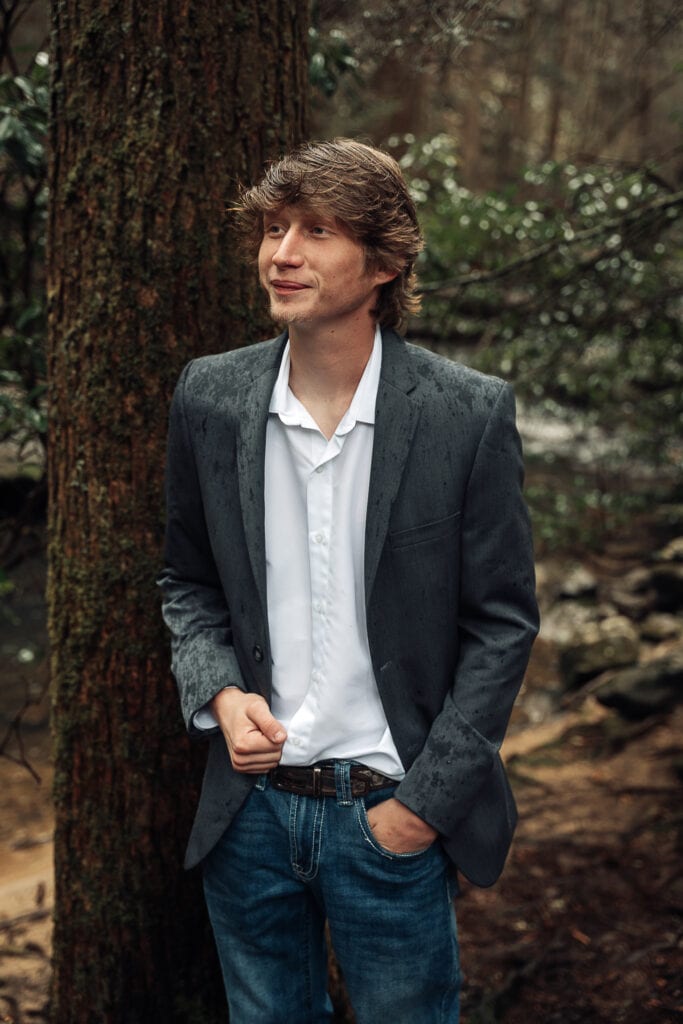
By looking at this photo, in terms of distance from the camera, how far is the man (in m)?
1.89

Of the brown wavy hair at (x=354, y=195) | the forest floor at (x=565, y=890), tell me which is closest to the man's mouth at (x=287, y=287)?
the brown wavy hair at (x=354, y=195)

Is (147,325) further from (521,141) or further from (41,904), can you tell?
(521,141)

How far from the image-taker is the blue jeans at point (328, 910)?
191cm

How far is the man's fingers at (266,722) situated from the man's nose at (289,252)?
86 centimetres

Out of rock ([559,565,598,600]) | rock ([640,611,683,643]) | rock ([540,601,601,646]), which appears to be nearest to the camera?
rock ([640,611,683,643])

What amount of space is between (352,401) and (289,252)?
1.04ft

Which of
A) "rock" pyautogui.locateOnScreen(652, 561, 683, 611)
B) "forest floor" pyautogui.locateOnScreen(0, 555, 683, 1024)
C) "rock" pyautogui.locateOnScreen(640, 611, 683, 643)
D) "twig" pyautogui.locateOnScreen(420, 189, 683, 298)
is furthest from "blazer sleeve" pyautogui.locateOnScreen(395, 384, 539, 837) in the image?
"rock" pyautogui.locateOnScreen(652, 561, 683, 611)

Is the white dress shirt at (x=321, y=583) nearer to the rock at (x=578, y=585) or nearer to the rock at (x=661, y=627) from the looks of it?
the rock at (x=661, y=627)

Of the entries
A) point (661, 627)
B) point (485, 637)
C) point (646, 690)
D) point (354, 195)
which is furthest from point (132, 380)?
point (661, 627)

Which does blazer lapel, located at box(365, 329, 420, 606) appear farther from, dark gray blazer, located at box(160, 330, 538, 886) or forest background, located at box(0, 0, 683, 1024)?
forest background, located at box(0, 0, 683, 1024)

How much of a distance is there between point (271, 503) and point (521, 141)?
62.0ft

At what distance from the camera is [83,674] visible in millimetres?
2529

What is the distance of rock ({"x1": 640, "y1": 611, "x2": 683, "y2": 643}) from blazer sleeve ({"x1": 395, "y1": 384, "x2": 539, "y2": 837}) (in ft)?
24.8

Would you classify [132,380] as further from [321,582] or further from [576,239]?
[576,239]
